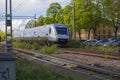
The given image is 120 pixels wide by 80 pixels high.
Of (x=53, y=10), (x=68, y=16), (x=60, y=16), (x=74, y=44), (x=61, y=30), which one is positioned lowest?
(x=74, y=44)

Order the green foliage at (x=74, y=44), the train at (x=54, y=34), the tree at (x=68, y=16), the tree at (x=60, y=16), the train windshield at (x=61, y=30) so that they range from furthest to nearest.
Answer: the tree at (x=60, y=16) → the tree at (x=68, y=16) → the green foliage at (x=74, y=44) → the train windshield at (x=61, y=30) → the train at (x=54, y=34)

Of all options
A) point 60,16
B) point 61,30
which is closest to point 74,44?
point 61,30

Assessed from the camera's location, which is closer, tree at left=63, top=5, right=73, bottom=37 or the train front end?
the train front end

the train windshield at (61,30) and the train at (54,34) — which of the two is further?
the train windshield at (61,30)

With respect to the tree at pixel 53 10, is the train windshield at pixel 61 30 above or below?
below

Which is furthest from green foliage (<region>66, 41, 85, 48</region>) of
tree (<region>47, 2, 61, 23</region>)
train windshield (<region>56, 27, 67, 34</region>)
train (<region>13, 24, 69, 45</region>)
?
tree (<region>47, 2, 61, 23</region>)

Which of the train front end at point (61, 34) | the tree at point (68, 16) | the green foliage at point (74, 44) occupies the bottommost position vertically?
the green foliage at point (74, 44)

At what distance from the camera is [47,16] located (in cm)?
10269

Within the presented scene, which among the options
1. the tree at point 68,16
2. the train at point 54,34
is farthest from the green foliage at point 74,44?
the tree at point 68,16

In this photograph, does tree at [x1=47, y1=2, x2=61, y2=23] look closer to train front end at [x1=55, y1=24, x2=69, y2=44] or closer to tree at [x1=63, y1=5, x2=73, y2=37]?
tree at [x1=63, y1=5, x2=73, y2=37]

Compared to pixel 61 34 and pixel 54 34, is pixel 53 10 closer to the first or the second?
pixel 61 34

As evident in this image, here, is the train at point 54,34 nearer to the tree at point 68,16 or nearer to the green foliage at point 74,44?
the green foliage at point 74,44

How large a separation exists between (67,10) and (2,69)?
8558 cm

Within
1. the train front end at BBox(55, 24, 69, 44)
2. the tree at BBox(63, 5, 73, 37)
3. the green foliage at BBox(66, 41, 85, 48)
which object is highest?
the tree at BBox(63, 5, 73, 37)
